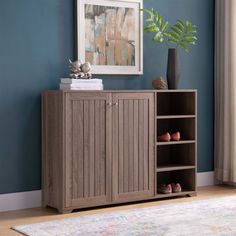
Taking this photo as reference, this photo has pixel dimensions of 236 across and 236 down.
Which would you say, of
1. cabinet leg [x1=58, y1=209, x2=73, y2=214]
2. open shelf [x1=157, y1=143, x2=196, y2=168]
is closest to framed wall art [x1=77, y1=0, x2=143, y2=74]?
open shelf [x1=157, y1=143, x2=196, y2=168]

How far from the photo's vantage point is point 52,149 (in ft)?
14.9

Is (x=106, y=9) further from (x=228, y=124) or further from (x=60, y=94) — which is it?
(x=228, y=124)

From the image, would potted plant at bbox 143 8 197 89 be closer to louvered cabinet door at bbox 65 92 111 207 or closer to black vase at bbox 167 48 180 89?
black vase at bbox 167 48 180 89

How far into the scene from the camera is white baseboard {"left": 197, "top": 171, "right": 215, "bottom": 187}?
18.4ft

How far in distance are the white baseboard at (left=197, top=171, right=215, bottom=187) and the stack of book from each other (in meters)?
1.59

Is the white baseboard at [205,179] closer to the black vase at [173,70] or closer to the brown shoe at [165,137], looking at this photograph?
the brown shoe at [165,137]

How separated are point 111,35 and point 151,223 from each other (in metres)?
1.80

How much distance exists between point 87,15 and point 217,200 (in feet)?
6.33

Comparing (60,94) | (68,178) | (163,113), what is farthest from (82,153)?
(163,113)

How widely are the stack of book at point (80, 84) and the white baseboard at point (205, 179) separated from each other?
1593mm

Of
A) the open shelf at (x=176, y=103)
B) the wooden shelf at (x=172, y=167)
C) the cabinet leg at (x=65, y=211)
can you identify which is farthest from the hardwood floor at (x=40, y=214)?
the open shelf at (x=176, y=103)

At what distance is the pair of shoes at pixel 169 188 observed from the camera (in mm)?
4992

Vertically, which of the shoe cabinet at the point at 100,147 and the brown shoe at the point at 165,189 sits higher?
the shoe cabinet at the point at 100,147

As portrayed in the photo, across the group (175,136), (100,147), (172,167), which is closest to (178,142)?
(175,136)
